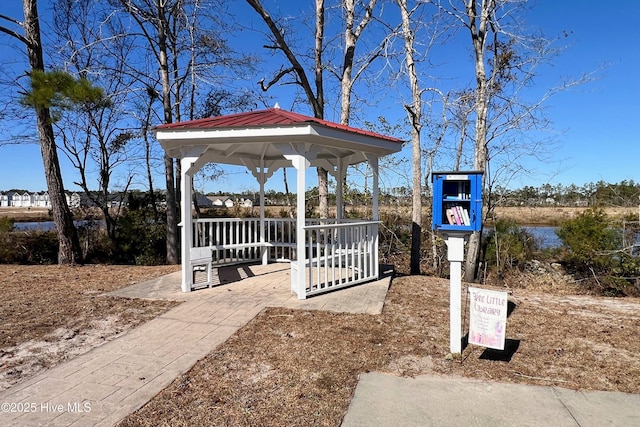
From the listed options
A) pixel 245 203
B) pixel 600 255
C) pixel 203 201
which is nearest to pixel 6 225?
pixel 203 201

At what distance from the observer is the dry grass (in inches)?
104

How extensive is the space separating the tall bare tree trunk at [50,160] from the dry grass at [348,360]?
6.70 m

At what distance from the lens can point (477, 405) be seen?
2.68 m

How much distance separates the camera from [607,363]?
3.46m

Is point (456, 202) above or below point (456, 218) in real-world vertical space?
above

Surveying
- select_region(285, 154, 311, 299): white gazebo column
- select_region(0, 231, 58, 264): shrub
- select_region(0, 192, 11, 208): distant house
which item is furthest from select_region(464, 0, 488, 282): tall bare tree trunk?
select_region(0, 192, 11, 208): distant house

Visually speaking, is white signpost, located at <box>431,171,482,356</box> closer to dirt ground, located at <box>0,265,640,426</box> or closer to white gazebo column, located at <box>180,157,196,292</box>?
dirt ground, located at <box>0,265,640,426</box>

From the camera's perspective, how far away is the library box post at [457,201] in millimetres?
3438

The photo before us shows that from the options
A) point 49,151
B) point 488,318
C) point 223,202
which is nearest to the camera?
point 488,318

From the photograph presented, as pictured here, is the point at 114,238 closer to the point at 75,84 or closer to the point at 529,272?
the point at 75,84

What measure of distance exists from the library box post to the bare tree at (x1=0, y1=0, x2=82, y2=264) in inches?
331

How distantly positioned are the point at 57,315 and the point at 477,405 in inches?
183

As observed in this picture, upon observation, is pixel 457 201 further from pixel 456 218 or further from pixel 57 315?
pixel 57 315

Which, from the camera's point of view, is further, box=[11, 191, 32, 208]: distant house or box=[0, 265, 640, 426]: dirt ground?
box=[11, 191, 32, 208]: distant house
